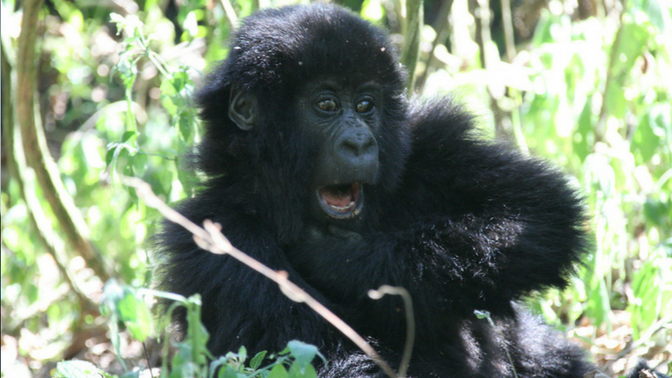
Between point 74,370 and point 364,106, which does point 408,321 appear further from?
point 74,370

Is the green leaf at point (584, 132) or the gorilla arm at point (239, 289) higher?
the green leaf at point (584, 132)

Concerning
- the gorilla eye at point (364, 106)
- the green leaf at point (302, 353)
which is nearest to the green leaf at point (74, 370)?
the green leaf at point (302, 353)

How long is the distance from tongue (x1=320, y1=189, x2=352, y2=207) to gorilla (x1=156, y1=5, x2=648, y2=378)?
1 cm

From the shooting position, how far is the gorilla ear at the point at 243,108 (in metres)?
2.96

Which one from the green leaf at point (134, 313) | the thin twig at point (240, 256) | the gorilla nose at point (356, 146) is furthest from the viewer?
the gorilla nose at point (356, 146)

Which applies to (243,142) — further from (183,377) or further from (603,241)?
(603,241)

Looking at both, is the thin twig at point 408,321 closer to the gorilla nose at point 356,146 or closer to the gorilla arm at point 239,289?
the gorilla arm at point 239,289

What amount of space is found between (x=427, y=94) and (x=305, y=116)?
1071mm

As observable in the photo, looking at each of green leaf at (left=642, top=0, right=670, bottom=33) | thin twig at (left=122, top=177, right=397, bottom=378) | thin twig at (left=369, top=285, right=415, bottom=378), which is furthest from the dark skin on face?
green leaf at (left=642, top=0, right=670, bottom=33)

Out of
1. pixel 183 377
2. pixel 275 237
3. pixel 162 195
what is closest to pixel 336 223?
pixel 275 237

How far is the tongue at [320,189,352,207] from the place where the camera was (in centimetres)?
301

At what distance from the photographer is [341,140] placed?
288cm

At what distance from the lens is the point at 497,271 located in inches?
109

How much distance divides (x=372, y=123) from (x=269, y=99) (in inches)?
18.1
